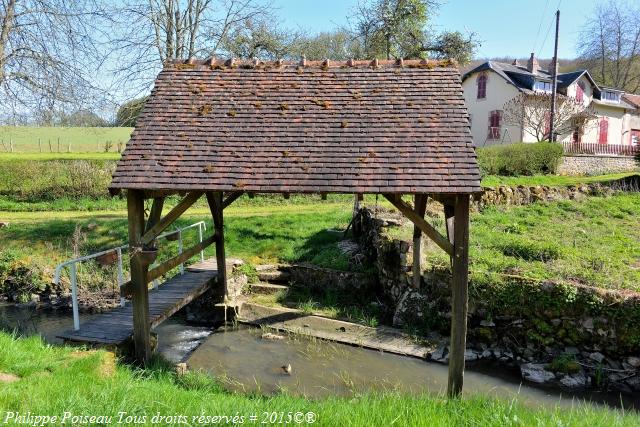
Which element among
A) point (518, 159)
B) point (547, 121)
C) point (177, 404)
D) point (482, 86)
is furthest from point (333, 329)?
point (482, 86)

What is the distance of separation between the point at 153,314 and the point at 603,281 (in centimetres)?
780

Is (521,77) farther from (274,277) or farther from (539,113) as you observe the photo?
(274,277)

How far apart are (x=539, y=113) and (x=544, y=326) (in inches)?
843

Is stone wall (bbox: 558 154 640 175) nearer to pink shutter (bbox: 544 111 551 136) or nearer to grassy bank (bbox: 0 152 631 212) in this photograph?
pink shutter (bbox: 544 111 551 136)

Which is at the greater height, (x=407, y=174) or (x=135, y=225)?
(x=407, y=174)

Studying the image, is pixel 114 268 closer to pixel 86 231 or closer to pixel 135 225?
pixel 86 231

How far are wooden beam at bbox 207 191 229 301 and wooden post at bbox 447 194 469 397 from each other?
547 centimetres

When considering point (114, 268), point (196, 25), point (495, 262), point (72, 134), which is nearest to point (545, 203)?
point (495, 262)

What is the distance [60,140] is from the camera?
1601 inches

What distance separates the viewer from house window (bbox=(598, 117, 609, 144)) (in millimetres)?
33378

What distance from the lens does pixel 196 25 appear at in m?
17.6

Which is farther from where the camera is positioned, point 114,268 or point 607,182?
point 607,182

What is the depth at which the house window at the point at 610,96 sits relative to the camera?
1346 inches

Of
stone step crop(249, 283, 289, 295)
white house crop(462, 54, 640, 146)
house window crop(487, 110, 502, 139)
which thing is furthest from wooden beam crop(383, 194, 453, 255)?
house window crop(487, 110, 502, 139)
